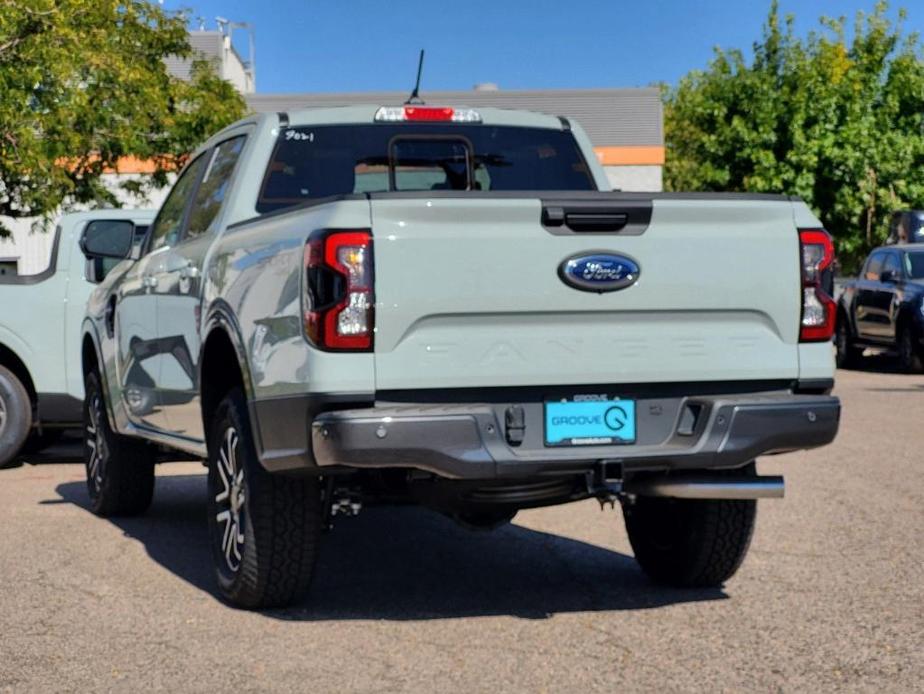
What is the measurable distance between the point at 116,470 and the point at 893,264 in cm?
1637

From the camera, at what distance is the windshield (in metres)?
23.0

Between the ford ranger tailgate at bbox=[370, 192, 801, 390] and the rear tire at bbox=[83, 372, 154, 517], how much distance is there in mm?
3773

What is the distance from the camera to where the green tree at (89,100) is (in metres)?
19.5

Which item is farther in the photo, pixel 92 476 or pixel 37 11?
pixel 37 11

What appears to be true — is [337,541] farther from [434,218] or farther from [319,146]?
[434,218]

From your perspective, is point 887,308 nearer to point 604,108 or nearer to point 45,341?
point 45,341

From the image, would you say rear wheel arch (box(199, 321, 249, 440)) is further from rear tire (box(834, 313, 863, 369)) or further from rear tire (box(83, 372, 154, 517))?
rear tire (box(834, 313, 863, 369))

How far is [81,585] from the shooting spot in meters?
7.20

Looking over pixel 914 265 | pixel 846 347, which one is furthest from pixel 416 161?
pixel 846 347

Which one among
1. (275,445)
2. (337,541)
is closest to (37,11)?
(337,541)

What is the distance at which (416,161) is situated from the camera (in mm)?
7562

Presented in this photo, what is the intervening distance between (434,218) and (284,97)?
4322cm

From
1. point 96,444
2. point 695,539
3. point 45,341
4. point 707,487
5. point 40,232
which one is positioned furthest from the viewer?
point 40,232

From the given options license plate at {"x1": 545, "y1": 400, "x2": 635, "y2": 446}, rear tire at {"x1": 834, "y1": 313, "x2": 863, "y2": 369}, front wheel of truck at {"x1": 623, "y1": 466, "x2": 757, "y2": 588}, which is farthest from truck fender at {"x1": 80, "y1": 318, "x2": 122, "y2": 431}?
rear tire at {"x1": 834, "y1": 313, "x2": 863, "y2": 369}
